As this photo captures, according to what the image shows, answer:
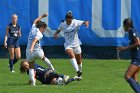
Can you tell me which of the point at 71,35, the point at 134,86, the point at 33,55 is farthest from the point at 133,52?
the point at 71,35

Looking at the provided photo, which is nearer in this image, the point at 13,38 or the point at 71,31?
the point at 71,31

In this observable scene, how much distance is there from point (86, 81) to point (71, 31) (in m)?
1.82

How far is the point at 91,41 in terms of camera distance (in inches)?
968

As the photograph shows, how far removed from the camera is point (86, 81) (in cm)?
1554

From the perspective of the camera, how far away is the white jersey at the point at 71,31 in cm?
1650

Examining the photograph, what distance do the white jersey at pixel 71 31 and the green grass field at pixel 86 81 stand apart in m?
1.12

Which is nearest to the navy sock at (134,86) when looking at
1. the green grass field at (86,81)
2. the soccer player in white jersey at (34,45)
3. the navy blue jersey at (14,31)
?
the green grass field at (86,81)

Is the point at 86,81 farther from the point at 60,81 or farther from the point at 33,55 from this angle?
the point at 33,55

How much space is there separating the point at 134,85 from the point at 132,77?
0.39 m

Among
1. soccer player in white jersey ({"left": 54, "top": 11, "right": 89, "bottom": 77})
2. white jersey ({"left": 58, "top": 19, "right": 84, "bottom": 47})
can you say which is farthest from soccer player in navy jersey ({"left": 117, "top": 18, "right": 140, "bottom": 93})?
white jersey ({"left": 58, "top": 19, "right": 84, "bottom": 47})

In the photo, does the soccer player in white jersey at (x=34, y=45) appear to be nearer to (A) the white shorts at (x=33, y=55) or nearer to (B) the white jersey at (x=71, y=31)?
(A) the white shorts at (x=33, y=55)

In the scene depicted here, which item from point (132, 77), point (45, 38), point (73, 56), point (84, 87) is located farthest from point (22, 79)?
point (45, 38)

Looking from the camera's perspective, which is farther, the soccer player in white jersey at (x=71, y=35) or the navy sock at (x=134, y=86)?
the soccer player in white jersey at (x=71, y=35)

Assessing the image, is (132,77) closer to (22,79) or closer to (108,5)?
(22,79)
